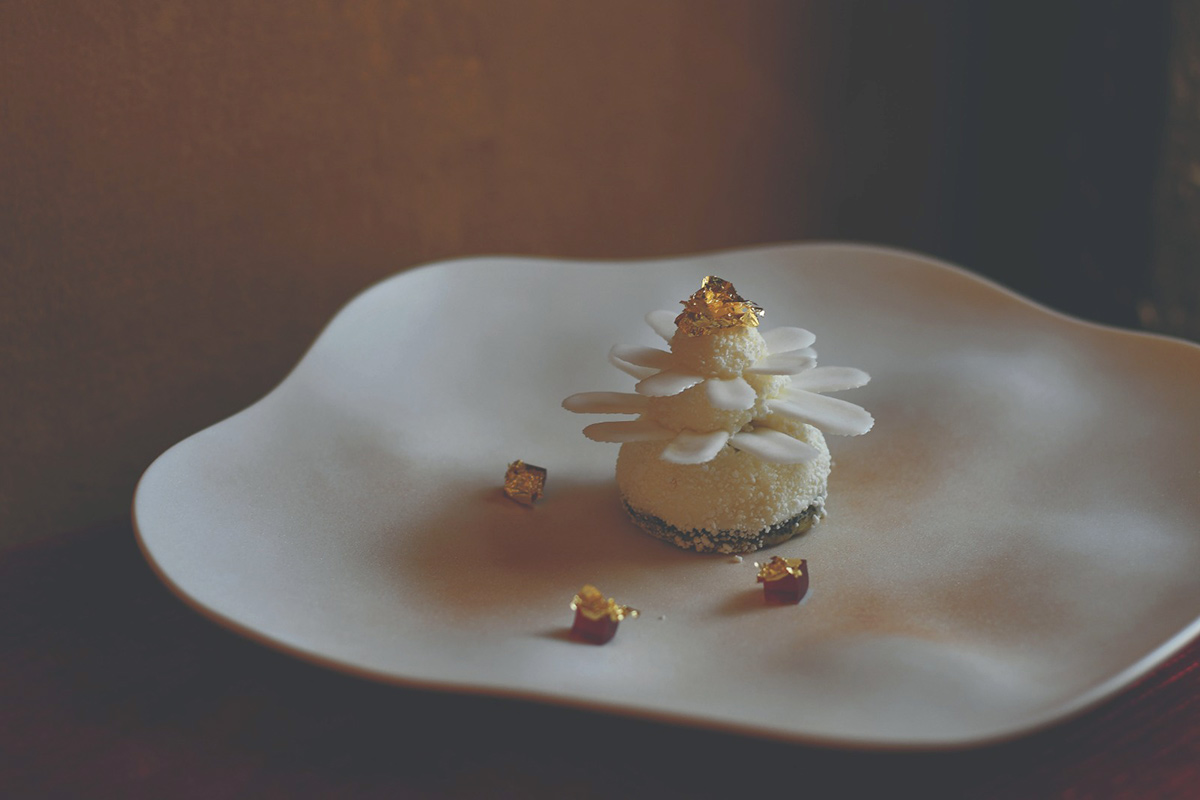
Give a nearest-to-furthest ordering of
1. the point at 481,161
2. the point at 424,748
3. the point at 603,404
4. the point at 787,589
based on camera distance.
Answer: the point at 424,748
the point at 787,589
the point at 603,404
the point at 481,161

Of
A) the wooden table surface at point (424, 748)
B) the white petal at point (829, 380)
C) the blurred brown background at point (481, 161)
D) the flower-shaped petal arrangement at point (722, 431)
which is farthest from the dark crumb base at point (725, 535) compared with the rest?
the blurred brown background at point (481, 161)

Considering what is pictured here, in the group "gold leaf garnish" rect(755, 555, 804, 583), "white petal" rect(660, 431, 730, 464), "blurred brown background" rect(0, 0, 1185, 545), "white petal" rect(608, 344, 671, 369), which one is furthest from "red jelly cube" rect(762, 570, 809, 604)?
"blurred brown background" rect(0, 0, 1185, 545)

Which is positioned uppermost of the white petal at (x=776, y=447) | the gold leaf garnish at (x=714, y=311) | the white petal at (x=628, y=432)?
the gold leaf garnish at (x=714, y=311)

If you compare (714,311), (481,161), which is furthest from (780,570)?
(481,161)

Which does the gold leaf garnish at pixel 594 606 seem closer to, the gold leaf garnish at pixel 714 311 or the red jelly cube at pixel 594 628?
the red jelly cube at pixel 594 628

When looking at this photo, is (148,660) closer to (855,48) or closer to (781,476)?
(781,476)

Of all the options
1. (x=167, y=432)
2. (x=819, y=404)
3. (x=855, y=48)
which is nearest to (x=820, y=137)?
(x=855, y=48)

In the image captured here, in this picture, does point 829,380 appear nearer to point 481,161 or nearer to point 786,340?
point 786,340
